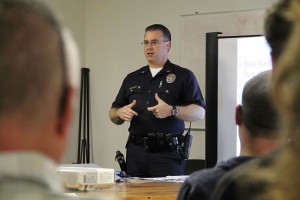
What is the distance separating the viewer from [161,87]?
3840 millimetres

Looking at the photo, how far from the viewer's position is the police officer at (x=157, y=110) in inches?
141

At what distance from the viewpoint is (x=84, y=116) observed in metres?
5.81

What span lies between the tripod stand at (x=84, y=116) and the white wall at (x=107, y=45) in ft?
0.18

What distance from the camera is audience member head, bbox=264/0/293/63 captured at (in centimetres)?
123

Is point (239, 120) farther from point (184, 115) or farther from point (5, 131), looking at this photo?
point (184, 115)

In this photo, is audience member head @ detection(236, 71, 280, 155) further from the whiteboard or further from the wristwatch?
the whiteboard

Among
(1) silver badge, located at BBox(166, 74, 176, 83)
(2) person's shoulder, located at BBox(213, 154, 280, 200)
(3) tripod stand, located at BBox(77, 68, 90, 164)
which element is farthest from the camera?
(3) tripod stand, located at BBox(77, 68, 90, 164)

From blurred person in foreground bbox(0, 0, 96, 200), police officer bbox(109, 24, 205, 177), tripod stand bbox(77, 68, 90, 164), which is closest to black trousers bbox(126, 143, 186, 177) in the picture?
police officer bbox(109, 24, 205, 177)

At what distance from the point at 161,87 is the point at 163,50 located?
293mm

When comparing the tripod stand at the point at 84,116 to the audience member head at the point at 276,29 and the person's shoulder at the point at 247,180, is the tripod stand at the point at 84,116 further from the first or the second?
the person's shoulder at the point at 247,180

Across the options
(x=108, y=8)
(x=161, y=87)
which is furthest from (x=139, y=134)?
(x=108, y=8)

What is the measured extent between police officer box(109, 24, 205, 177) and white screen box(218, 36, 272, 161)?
781mm

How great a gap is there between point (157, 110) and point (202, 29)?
1856 millimetres

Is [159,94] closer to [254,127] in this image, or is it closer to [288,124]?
[254,127]
